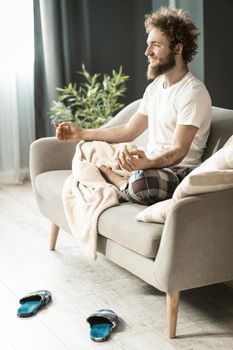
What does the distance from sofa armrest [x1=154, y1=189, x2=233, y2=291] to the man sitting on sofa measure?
39cm

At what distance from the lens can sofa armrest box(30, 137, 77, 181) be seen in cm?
375

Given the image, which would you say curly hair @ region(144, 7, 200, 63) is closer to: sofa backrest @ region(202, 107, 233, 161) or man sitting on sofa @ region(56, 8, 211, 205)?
man sitting on sofa @ region(56, 8, 211, 205)

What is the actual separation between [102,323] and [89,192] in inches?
25.5

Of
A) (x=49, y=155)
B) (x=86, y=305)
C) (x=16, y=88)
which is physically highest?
(x=16, y=88)

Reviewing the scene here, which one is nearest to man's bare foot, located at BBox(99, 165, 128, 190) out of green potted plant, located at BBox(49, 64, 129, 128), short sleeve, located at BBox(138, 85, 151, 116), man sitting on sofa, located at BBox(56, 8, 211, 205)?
man sitting on sofa, located at BBox(56, 8, 211, 205)

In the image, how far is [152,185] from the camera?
3.04 meters

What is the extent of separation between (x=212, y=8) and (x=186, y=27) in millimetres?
1164

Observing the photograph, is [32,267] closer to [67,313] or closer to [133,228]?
[67,313]

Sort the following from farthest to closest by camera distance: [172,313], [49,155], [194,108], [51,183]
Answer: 1. [49,155]
2. [51,183]
3. [194,108]
4. [172,313]

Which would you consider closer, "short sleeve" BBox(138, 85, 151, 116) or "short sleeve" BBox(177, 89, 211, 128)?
"short sleeve" BBox(177, 89, 211, 128)

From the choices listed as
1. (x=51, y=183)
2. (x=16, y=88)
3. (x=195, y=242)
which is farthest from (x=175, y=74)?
(x=16, y=88)

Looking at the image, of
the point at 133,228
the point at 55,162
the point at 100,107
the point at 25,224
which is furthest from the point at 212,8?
the point at 133,228

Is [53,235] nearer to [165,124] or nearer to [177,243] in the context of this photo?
[165,124]

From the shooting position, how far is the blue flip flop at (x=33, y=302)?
9.80 ft
